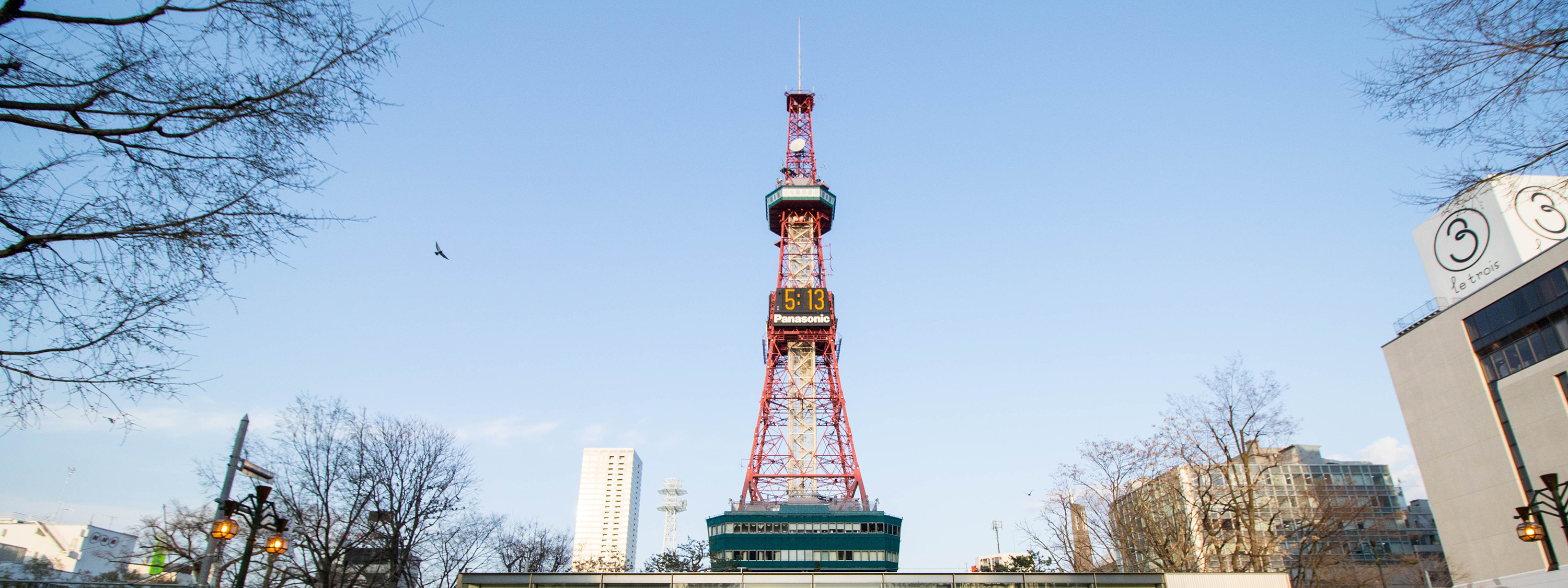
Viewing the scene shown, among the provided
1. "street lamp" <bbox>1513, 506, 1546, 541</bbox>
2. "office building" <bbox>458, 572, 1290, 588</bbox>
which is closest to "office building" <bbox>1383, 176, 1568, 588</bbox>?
"street lamp" <bbox>1513, 506, 1546, 541</bbox>

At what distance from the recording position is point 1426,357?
156 ft

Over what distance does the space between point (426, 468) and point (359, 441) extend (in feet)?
8.87

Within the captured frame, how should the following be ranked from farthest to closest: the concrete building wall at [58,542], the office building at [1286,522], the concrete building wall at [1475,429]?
the concrete building wall at [58,542], the concrete building wall at [1475,429], the office building at [1286,522]

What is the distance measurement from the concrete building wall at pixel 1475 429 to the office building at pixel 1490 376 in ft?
0.19

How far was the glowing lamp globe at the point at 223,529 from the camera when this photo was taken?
11.7m

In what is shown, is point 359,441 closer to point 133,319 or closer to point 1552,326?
point 133,319

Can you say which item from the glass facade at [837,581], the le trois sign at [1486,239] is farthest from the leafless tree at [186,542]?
the le trois sign at [1486,239]

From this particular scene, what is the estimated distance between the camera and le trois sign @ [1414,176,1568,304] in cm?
4159

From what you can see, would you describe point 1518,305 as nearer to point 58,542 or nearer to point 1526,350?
point 1526,350

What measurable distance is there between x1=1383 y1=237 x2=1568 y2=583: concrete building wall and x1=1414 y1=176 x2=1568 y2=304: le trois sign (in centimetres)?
124

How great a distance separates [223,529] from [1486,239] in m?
56.3

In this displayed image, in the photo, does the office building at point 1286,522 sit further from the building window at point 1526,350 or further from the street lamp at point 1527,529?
the building window at point 1526,350

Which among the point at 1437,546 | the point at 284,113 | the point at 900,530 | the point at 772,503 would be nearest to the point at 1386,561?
the point at 1437,546

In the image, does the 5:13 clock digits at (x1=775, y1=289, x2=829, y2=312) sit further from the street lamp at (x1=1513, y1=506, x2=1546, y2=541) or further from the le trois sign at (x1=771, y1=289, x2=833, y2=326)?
the street lamp at (x1=1513, y1=506, x2=1546, y2=541)
